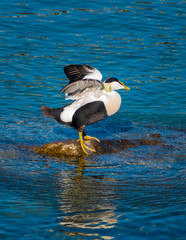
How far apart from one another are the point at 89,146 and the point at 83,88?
97 centimetres

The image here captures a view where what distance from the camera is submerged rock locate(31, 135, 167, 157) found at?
7.64m

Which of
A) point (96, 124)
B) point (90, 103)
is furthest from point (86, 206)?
point (96, 124)

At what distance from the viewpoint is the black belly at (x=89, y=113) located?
759cm

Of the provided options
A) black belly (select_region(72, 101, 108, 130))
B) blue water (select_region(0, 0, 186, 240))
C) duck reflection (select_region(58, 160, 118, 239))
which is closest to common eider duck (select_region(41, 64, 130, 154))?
black belly (select_region(72, 101, 108, 130))

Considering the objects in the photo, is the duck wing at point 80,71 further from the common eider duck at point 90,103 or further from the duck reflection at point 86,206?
the duck reflection at point 86,206

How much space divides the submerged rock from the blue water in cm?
17

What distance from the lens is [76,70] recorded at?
7953 millimetres

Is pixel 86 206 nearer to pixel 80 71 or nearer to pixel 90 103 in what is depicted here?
pixel 90 103

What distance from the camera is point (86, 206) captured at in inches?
215

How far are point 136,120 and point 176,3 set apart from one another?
24.9 feet

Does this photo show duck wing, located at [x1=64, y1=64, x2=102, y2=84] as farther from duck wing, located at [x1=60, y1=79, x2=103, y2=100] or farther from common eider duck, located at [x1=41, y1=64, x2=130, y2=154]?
duck wing, located at [x1=60, y1=79, x2=103, y2=100]

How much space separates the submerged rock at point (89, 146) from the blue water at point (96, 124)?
0.17m

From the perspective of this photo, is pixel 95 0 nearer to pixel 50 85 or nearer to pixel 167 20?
pixel 167 20

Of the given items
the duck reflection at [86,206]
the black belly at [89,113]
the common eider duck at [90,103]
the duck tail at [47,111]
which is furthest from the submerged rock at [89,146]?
the duck reflection at [86,206]
